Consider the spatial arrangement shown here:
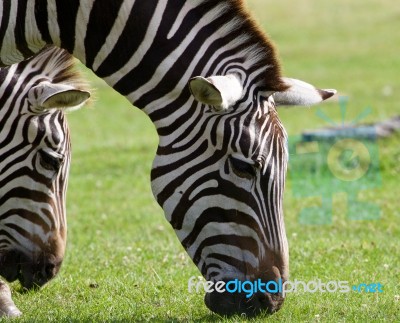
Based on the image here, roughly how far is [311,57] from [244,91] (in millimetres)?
27402

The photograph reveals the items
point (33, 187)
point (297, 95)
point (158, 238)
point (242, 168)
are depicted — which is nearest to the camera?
point (242, 168)

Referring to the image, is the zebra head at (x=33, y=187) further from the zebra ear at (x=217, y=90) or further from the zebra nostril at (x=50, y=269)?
the zebra ear at (x=217, y=90)

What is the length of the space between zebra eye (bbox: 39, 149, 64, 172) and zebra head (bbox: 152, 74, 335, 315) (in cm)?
157

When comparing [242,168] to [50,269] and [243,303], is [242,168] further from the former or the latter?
[50,269]

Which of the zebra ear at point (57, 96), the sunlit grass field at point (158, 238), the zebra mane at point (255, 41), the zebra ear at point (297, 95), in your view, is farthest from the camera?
the sunlit grass field at point (158, 238)

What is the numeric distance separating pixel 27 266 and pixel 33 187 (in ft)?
1.98

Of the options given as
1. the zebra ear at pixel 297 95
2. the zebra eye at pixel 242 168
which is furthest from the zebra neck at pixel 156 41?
the zebra eye at pixel 242 168

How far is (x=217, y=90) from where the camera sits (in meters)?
5.16

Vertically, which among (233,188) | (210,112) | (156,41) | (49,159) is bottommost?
(49,159)

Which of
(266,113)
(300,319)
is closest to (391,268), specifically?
(300,319)

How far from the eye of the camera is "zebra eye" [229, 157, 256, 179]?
542 cm

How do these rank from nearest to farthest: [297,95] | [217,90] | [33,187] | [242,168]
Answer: [217,90] < [242,168] < [297,95] < [33,187]

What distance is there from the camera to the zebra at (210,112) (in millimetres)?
5449

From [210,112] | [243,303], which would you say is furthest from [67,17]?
[243,303]
